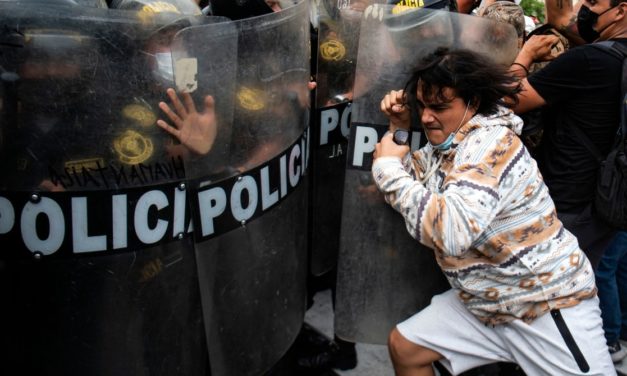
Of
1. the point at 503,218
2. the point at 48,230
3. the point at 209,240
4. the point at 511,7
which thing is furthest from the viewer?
the point at 511,7

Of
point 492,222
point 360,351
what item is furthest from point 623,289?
point 492,222

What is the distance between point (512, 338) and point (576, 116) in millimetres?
935

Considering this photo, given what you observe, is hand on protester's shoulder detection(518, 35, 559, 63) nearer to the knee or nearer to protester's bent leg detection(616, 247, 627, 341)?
the knee

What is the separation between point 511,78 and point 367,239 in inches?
30.5

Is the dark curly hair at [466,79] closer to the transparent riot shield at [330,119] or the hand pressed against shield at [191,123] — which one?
the transparent riot shield at [330,119]

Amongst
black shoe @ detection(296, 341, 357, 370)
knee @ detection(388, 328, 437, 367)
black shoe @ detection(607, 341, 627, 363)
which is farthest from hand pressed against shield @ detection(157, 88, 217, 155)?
black shoe @ detection(607, 341, 627, 363)

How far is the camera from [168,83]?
1530mm

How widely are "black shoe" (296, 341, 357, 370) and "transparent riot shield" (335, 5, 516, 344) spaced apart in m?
0.43

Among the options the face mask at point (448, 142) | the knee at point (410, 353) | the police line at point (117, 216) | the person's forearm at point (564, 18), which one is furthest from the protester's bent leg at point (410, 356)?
the person's forearm at point (564, 18)

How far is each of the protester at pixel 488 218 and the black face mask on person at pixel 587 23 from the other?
79 cm

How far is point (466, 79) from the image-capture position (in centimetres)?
192

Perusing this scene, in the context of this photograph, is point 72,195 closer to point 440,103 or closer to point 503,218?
point 440,103

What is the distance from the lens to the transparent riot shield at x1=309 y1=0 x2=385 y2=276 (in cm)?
224

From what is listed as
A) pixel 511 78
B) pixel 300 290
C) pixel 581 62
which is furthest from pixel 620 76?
pixel 300 290
